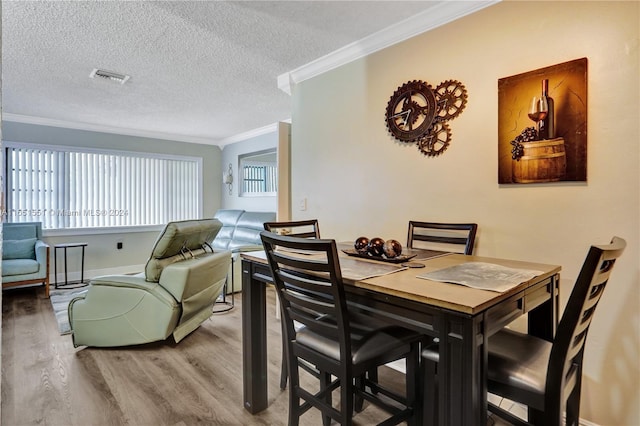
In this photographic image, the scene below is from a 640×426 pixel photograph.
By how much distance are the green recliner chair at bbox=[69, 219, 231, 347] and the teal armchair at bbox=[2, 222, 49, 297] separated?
6.51 feet

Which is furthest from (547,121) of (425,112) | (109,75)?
(109,75)

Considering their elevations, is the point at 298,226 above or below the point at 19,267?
above

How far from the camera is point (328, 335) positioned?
1566 mm

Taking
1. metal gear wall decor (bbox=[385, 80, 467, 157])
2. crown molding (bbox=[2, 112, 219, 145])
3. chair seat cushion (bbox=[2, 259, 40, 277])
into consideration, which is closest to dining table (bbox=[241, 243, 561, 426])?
metal gear wall decor (bbox=[385, 80, 467, 157])

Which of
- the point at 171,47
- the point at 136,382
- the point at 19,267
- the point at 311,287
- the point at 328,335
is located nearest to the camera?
the point at 311,287

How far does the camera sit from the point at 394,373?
99.0 inches

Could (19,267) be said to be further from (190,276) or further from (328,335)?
(328,335)

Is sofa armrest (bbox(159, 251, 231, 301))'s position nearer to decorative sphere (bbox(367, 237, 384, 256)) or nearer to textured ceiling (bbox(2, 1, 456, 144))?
decorative sphere (bbox(367, 237, 384, 256))

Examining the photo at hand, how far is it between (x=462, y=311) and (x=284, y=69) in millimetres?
2740

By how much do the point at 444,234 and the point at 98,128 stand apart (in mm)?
5388

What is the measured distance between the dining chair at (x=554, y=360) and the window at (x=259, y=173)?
4.51m

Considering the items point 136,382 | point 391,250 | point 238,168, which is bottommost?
point 136,382

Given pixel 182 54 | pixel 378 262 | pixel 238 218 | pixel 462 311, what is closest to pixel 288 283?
pixel 378 262

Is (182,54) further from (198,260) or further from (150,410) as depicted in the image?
(150,410)
